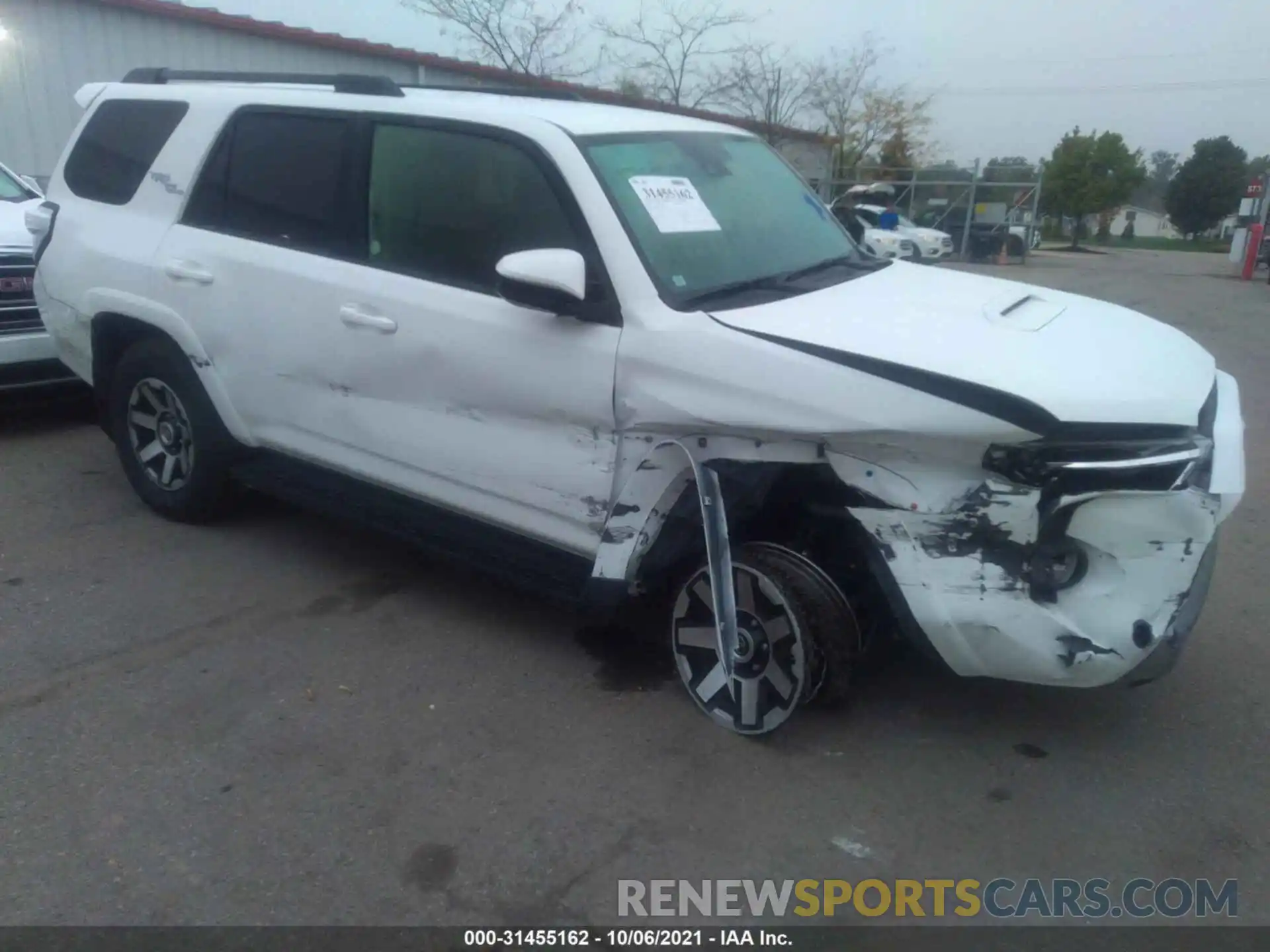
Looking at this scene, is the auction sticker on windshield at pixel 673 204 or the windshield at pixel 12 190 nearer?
the auction sticker on windshield at pixel 673 204

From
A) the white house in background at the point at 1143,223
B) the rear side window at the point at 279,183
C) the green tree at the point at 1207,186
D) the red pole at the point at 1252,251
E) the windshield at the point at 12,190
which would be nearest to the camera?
the rear side window at the point at 279,183

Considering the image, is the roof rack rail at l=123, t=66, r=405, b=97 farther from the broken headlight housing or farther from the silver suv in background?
the broken headlight housing

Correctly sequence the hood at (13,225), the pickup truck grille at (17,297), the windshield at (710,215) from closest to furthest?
the windshield at (710,215) < the pickup truck grille at (17,297) < the hood at (13,225)

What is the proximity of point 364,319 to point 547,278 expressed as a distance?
37.7 inches

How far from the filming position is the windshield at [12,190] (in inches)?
272

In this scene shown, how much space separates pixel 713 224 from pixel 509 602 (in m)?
1.74

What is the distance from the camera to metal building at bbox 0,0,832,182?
12.0 meters

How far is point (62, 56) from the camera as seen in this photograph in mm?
12383

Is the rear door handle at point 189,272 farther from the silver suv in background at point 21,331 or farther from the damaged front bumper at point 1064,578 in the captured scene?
the damaged front bumper at point 1064,578

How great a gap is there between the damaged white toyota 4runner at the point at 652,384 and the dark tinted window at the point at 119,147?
24 millimetres

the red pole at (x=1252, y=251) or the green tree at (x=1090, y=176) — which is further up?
the green tree at (x=1090, y=176)

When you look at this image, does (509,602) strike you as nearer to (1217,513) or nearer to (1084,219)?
(1217,513)

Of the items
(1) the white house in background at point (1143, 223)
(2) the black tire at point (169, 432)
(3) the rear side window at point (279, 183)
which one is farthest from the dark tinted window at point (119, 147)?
(1) the white house in background at point (1143, 223)

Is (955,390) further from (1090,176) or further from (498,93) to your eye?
(1090,176)
